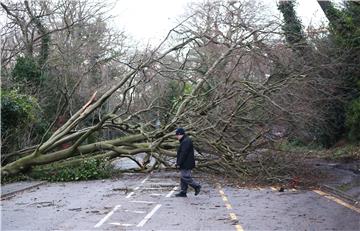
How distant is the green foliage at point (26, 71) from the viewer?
25078 mm

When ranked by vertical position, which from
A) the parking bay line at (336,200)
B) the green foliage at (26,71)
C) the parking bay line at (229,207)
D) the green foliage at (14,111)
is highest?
the green foliage at (26,71)

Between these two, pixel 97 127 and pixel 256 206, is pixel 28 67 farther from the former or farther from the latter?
pixel 256 206

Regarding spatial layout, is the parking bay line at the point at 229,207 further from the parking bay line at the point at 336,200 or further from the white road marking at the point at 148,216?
the parking bay line at the point at 336,200

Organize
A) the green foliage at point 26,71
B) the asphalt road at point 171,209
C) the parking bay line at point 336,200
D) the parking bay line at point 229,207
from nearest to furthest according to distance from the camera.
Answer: the parking bay line at point 229,207
the asphalt road at point 171,209
the parking bay line at point 336,200
the green foliage at point 26,71

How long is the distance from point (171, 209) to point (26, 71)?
56.6ft

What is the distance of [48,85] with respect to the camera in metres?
27.4

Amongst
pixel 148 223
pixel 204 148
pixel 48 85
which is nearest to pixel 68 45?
pixel 48 85

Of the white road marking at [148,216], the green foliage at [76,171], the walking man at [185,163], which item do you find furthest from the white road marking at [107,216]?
the green foliage at [76,171]

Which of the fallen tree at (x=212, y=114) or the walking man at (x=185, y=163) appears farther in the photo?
the fallen tree at (x=212, y=114)

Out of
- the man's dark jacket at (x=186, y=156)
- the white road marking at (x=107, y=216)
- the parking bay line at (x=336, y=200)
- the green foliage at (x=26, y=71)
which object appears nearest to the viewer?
the white road marking at (x=107, y=216)

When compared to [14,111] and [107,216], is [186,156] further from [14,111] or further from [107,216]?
[14,111]

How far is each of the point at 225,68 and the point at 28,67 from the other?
11.5 metres

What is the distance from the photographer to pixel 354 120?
72.6 ft

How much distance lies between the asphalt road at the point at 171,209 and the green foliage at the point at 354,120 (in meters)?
10.1
